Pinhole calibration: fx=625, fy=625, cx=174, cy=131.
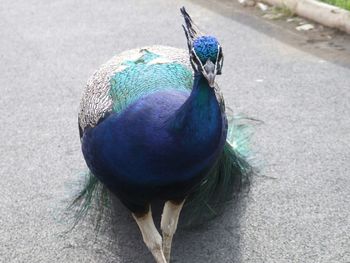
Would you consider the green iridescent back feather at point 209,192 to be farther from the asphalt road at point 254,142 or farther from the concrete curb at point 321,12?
the concrete curb at point 321,12

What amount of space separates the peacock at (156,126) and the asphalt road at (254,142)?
358 mm

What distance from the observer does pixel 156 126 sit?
1804 millimetres

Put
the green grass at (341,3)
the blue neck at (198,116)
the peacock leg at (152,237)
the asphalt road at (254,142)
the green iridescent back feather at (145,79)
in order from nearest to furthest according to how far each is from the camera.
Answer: the blue neck at (198,116)
the green iridescent back feather at (145,79)
the peacock leg at (152,237)
the asphalt road at (254,142)
the green grass at (341,3)

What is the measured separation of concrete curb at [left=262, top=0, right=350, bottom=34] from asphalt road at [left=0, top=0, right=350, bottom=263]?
422 mm

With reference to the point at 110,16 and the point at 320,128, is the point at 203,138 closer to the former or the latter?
the point at 320,128

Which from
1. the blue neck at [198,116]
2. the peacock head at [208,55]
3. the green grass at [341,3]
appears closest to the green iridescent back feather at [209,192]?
the blue neck at [198,116]

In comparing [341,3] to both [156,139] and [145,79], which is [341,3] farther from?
[156,139]

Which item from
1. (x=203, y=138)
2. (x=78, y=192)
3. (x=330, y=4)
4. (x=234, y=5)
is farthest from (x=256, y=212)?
(x=234, y=5)

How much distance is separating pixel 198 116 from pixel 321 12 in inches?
133

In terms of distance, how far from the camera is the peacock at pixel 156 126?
1759 mm

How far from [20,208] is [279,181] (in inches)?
46.5

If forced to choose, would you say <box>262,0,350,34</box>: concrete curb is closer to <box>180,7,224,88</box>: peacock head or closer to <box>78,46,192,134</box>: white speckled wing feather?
<box>78,46,192,134</box>: white speckled wing feather

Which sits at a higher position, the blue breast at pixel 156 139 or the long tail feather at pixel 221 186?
the blue breast at pixel 156 139

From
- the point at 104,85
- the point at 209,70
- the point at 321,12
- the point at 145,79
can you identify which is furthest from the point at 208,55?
the point at 321,12
